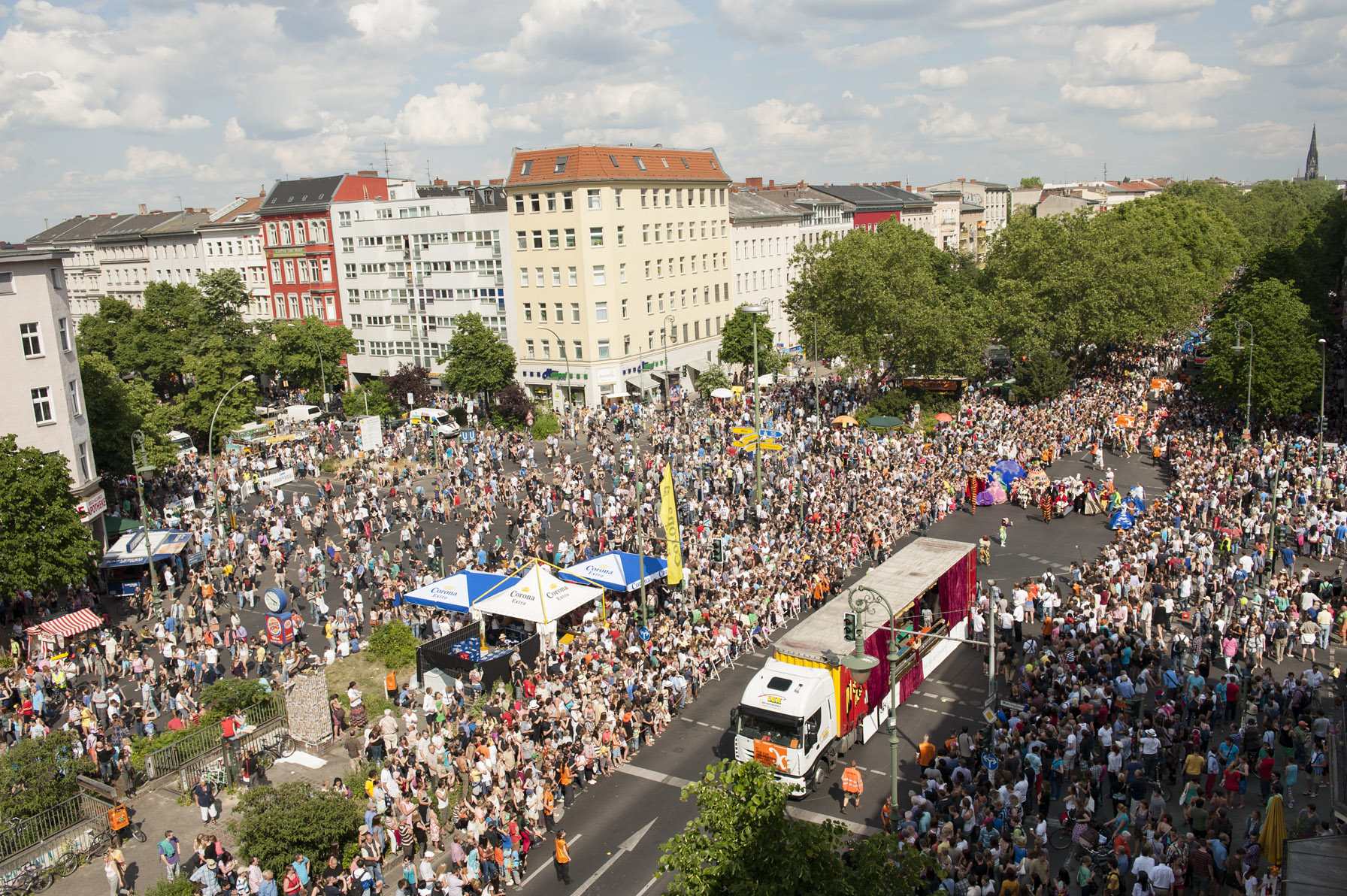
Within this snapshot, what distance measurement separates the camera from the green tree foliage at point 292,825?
56.4 feet

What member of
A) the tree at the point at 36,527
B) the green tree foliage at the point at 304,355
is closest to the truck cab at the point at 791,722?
the tree at the point at 36,527

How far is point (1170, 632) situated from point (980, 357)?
34.4 metres

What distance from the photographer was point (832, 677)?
19484 millimetres

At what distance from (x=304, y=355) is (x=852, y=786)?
5721cm

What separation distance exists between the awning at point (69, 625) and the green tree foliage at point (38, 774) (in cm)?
856

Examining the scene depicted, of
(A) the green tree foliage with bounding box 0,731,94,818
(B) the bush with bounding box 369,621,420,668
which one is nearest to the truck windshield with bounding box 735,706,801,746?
(B) the bush with bounding box 369,621,420,668

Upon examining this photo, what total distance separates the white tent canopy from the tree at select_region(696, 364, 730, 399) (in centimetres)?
3727

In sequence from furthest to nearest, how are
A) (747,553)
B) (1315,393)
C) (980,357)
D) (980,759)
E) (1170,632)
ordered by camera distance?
(980,357) → (1315,393) → (747,553) → (1170,632) → (980,759)

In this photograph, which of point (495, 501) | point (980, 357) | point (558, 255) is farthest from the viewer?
point (558, 255)

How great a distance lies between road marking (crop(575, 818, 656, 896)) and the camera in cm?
1718

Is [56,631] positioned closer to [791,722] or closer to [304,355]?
[791,722]

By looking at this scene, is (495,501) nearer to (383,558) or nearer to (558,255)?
(383,558)

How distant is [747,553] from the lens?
31297mm

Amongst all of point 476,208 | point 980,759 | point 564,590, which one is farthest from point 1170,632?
point 476,208
